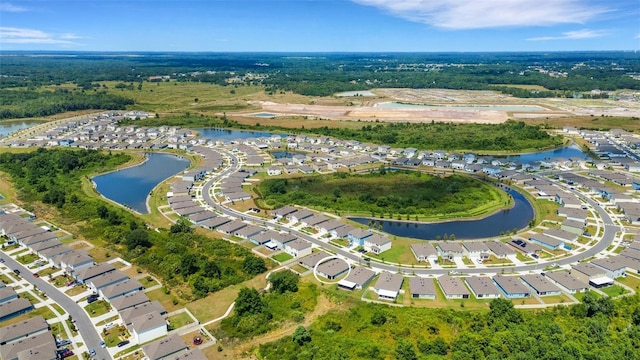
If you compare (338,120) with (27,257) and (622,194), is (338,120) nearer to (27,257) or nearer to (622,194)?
(622,194)

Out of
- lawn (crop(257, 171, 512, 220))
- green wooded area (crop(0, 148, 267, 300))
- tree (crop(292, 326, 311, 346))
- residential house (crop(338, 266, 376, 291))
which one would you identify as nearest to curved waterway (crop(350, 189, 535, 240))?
lawn (crop(257, 171, 512, 220))

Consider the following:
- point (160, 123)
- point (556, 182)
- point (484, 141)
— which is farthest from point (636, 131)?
point (160, 123)

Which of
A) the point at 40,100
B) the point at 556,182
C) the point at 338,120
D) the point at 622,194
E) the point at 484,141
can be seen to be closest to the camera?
the point at 622,194

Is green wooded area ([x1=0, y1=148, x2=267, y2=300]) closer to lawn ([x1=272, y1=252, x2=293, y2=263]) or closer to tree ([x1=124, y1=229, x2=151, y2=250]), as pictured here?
tree ([x1=124, y1=229, x2=151, y2=250])

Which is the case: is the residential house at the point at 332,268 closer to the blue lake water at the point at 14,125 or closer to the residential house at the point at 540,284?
the residential house at the point at 540,284

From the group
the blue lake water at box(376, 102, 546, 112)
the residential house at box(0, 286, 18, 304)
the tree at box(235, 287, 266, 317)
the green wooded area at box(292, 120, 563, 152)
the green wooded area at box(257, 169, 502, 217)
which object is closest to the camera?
the tree at box(235, 287, 266, 317)

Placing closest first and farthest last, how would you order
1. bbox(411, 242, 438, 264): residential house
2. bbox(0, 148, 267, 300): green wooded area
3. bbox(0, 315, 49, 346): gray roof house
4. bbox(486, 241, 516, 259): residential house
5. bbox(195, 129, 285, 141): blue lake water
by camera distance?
bbox(0, 315, 49, 346): gray roof house
bbox(0, 148, 267, 300): green wooded area
bbox(411, 242, 438, 264): residential house
bbox(486, 241, 516, 259): residential house
bbox(195, 129, 285, 141): blue lake water
